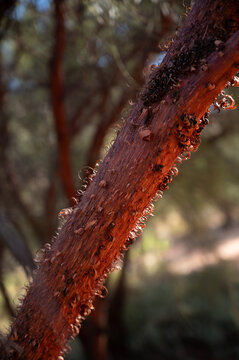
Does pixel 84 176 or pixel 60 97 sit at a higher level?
pixel 84 176

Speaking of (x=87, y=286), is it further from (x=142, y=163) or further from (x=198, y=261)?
(x=198, y=261)

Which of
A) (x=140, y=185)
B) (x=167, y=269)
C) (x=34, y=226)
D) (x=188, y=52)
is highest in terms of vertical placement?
(x=167, y=269)

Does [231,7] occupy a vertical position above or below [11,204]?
below

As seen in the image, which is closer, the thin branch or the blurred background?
the thin branch

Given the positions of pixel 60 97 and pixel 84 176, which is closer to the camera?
pixel 60 97

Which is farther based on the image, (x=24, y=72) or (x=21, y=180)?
(x=21, y=180)

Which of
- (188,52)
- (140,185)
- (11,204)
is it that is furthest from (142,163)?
(11,204)

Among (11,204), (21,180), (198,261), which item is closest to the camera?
(11,204)

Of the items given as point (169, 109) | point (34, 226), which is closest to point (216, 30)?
point (169, 109)

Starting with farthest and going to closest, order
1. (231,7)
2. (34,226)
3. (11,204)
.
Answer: (11,204) < (34,226) < (231,7)

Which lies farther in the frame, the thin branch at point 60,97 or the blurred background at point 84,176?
the blurred background at point 84,176
